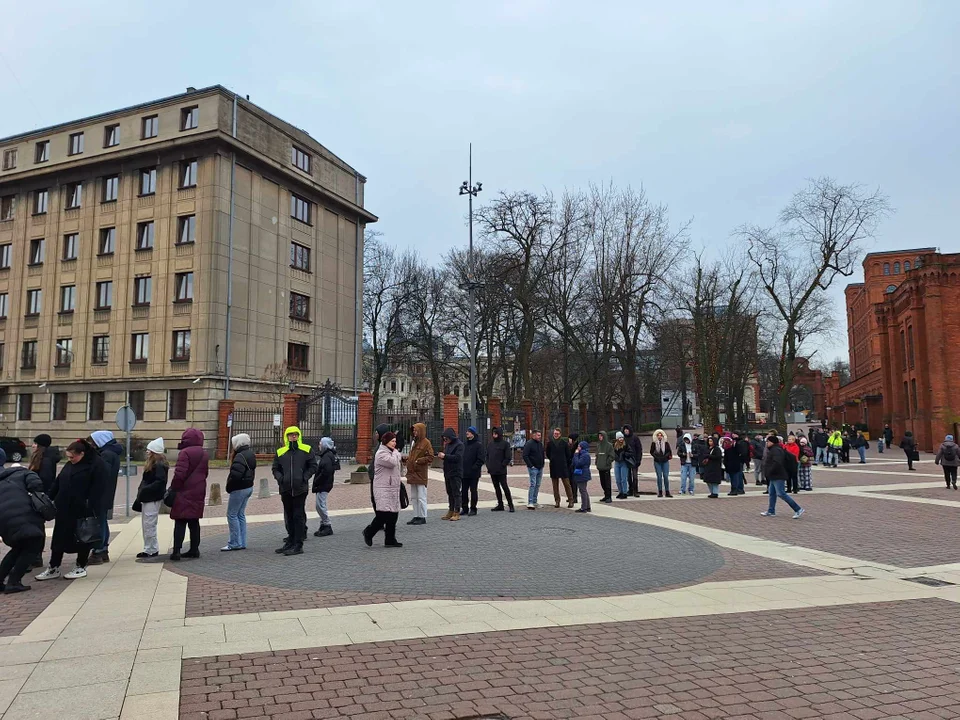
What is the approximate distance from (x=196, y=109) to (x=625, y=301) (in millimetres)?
26056

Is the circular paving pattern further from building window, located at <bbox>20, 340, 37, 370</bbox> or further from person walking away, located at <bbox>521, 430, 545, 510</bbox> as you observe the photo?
building window, located at <bbox>20, 340, 37, 370</bbox>

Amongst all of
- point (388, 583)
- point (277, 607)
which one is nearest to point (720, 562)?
point (388, 583)

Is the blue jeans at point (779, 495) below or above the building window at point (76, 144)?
below

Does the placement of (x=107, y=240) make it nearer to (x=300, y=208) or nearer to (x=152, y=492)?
(x=300, y=208)

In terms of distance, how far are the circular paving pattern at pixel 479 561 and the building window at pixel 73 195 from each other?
34.5 meters

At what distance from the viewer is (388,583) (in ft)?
25.8

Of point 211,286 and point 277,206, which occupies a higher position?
point 277,206

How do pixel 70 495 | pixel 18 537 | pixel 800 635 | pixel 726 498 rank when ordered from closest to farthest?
pixel 800 635
pixel 18 537
pixel 70 495
pixel 726 498

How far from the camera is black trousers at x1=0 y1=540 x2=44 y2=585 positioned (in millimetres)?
7777

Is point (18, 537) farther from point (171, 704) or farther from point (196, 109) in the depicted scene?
point (196, 109)

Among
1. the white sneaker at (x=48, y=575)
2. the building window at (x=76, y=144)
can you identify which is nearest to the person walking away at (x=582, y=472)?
the white sneaker at (x=48, y=575)

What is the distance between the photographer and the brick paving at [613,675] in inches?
170

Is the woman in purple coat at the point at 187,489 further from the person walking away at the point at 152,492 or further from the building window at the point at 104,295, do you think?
the building window at the point at 104,295

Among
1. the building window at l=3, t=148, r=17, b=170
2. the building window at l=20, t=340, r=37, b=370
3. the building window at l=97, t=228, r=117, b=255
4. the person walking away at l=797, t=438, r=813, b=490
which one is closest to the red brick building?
the person walking away at l=797, t=438, r=813, b=490
